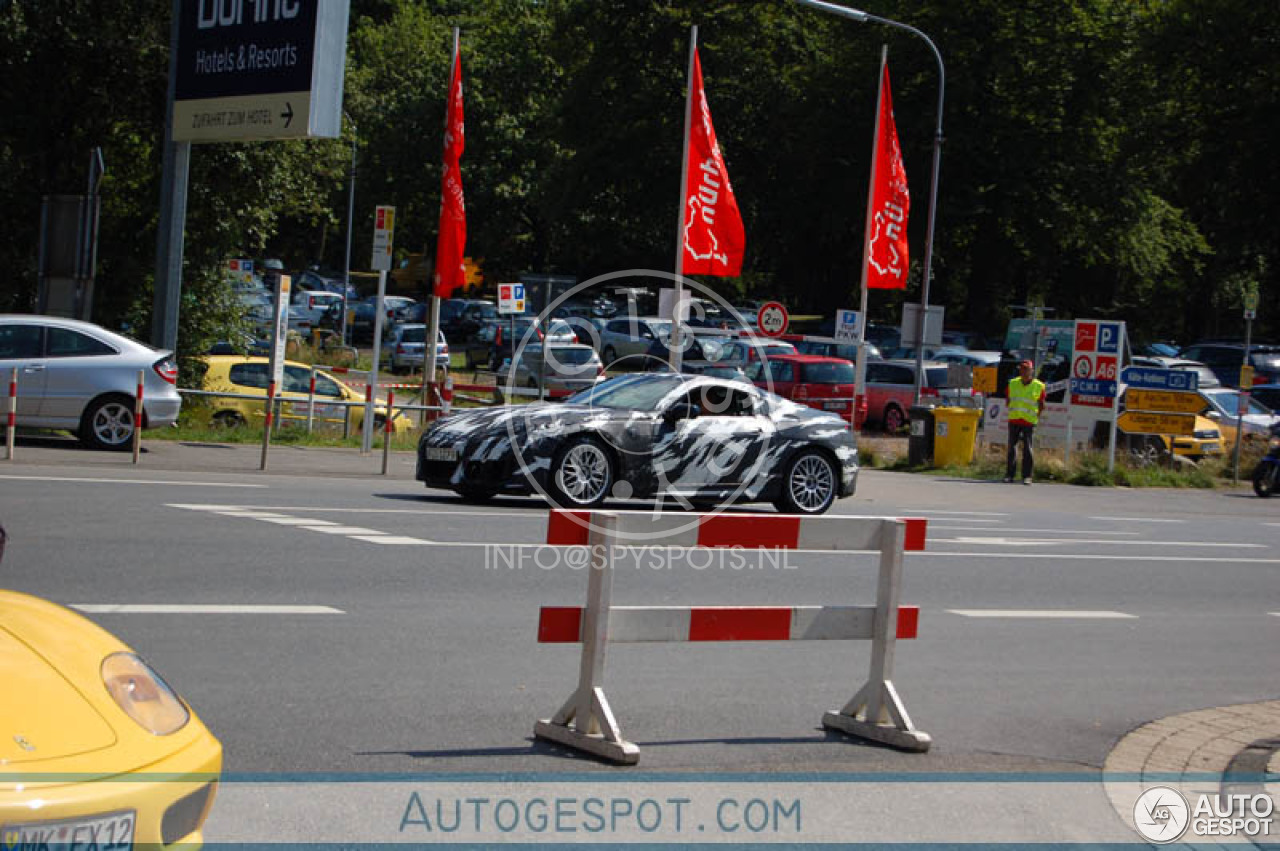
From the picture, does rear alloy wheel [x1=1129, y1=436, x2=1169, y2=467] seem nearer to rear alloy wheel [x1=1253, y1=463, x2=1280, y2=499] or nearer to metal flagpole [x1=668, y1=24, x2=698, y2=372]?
rear alloy wheel [x1=1253, y1=463, x2=1280, y2=499]

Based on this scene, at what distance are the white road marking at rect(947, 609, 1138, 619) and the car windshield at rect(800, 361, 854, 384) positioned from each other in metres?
25.0

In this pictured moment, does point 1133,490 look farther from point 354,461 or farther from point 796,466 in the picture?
point 354,461

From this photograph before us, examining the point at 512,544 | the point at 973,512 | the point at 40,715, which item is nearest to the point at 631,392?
the point at 512,544

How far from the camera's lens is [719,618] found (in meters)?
6.48

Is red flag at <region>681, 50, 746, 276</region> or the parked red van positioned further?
the parked red van

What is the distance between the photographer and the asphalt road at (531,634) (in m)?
6.71

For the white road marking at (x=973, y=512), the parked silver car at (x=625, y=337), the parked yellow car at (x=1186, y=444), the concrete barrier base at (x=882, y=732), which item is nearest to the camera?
the concrete barrier base at (x=882, y=732)

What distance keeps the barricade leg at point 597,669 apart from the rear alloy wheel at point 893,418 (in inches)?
1265

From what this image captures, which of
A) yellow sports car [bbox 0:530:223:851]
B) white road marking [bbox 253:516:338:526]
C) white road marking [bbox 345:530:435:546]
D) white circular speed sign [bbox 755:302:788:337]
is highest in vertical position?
white circular speed sign [bbox 755:302:788:337]

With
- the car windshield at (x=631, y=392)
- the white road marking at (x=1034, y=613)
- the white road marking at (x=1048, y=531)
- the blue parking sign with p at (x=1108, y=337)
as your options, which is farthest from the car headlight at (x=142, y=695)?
the blue parking sign with p at (x=1108, y=337)

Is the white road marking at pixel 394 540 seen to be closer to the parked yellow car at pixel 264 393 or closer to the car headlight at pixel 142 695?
the car headlight at pixel 142 695

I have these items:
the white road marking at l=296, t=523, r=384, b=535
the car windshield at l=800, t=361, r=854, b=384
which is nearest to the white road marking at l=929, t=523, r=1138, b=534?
the white road marking at l=296, t=523, r=384, b=535

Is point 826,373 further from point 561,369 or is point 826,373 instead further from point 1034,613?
point 1034,613

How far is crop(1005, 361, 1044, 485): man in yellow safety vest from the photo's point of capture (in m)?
25.0
